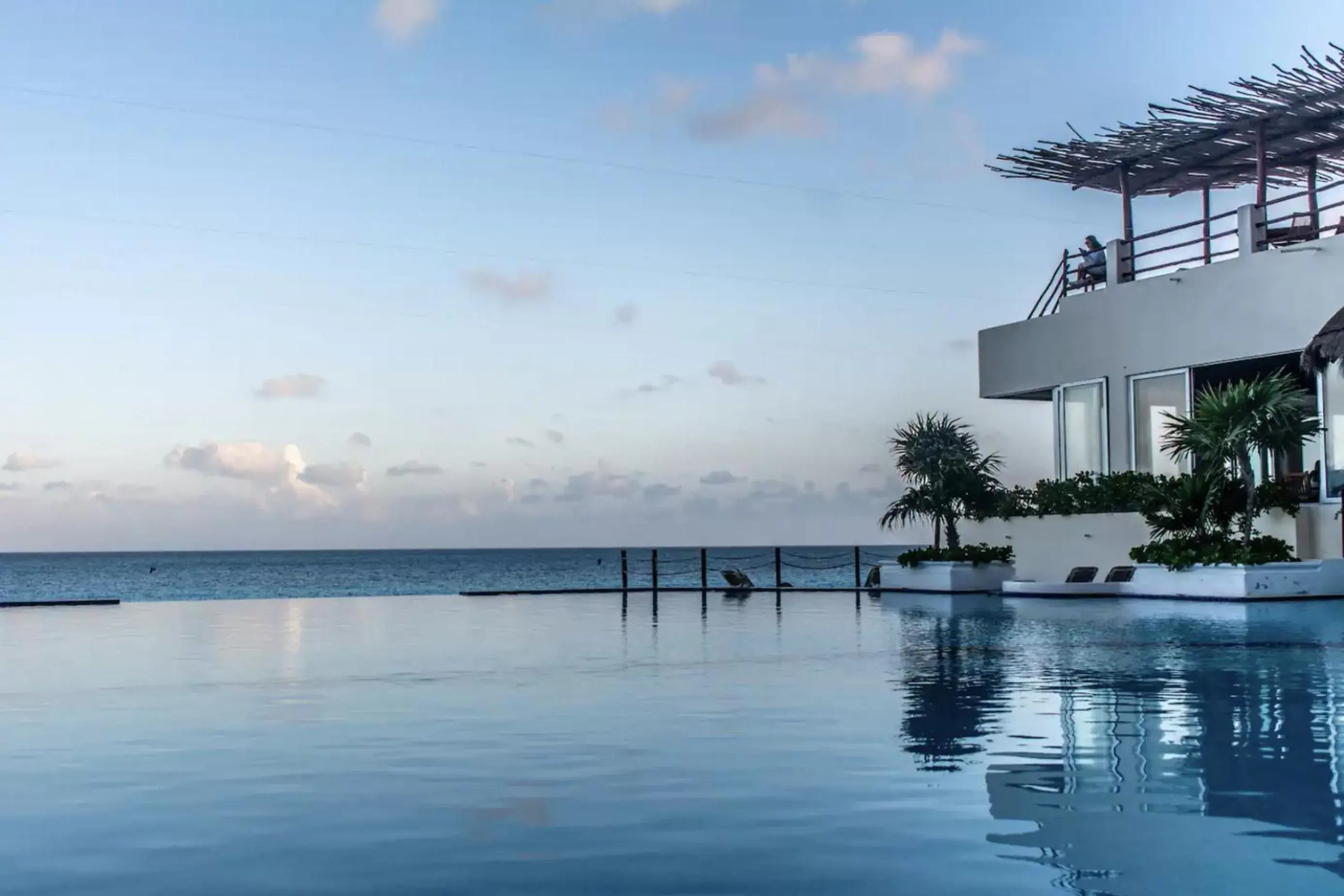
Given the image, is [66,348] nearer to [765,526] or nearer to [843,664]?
[843,664]

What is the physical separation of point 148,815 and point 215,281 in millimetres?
20940

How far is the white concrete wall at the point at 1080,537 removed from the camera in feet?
67.0

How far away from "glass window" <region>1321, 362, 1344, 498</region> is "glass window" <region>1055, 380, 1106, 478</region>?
15.1 feet

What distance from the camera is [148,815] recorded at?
5172 millimetres

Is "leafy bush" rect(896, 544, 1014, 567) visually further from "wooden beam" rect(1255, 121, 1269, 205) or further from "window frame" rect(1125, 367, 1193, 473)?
"wooden beam" rect(1255, 121, 1269, 205)

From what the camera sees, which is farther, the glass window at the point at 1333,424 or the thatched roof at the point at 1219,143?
the thatched roof at the point at 1219,143

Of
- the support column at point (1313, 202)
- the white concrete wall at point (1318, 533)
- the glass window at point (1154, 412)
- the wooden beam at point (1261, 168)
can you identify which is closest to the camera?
the white concrete wall at point (1318, 533)

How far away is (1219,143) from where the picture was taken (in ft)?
79.1

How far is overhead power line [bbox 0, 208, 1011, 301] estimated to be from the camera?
73.0 feet

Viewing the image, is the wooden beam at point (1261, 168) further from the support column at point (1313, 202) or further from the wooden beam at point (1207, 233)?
the wooden beam at point (1207, 233)

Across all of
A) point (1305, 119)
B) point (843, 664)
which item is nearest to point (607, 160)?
point (1305, 119)

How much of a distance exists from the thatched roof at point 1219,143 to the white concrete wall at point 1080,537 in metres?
6.31

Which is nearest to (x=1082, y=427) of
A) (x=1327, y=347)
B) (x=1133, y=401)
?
(x=1133, y=401)

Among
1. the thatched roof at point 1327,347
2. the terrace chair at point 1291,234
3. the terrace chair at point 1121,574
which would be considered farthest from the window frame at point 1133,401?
the thatched roof at point 1327,347
